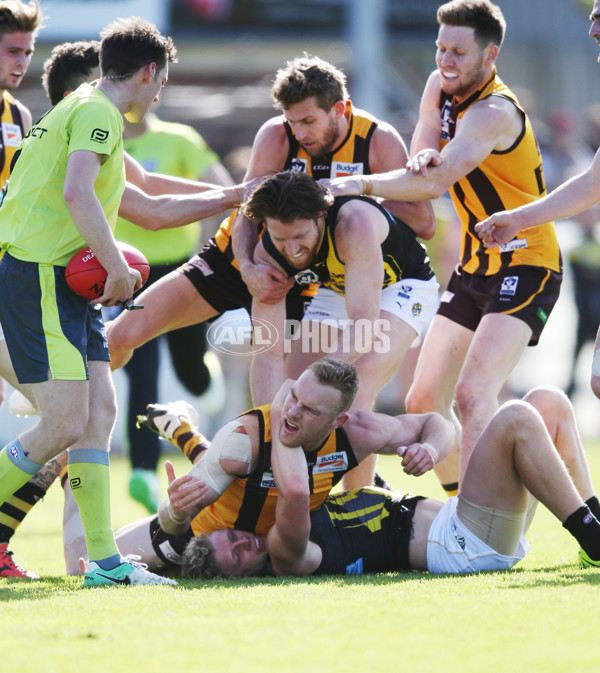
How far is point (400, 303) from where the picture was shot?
598 cm

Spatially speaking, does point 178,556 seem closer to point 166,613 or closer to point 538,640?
point 166,613

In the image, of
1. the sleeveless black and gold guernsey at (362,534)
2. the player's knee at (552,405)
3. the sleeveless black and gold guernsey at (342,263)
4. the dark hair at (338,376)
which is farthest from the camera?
the sleeveless black and gold guernsey at (342,263)

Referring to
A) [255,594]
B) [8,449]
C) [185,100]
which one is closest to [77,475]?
[8,449]

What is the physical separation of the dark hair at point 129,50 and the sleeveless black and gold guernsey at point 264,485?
166 cm

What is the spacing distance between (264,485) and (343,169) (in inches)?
78.8

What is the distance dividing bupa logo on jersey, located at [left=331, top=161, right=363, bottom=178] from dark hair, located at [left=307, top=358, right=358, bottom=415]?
1.61m

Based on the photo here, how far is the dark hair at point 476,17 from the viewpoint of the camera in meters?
5.85

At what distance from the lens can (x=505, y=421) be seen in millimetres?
4543

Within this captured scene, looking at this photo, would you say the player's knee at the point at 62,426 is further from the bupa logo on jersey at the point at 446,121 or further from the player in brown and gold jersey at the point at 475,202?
the bupa logo on jersey at the point at 446,121

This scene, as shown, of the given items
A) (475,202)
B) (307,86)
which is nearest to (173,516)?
(307,86)

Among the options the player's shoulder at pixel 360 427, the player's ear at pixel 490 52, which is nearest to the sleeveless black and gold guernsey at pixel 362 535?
the player's shoulder at pixel 360 427

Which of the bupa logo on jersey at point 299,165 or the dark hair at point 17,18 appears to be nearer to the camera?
the bupa logo on jersey at point 299,165

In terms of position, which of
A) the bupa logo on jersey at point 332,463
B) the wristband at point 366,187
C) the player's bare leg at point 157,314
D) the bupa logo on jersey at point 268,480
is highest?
the wristband at point 366,187

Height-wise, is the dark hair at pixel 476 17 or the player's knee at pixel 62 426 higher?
the dark hair at pixel 476 17
